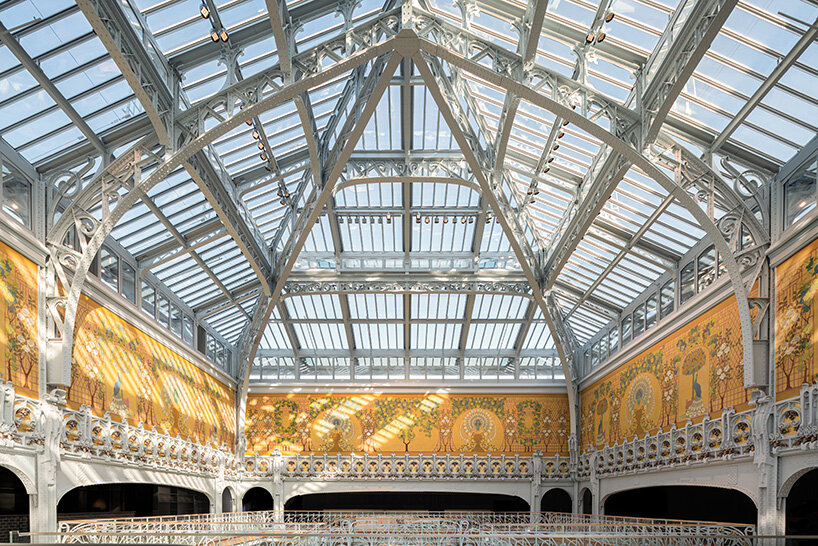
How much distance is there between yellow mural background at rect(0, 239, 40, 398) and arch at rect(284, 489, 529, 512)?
26.0 meters

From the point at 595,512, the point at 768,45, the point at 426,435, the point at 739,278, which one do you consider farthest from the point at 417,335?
the point at 768,45

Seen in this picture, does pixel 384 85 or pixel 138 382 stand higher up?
pixel 384 85

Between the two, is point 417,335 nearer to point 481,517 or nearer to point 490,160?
point 481,517

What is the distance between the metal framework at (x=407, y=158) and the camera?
1666 cm

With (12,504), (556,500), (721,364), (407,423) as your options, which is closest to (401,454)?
(407,423)

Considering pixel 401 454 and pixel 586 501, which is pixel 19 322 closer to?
pixel 401 454

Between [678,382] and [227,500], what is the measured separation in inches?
953

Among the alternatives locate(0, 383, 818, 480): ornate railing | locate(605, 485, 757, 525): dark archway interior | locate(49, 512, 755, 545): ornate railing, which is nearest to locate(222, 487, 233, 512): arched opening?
locate(0, 383, 818, 480): ornate railing

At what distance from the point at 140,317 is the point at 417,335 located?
17671mm

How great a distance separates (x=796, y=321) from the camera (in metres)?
16.0

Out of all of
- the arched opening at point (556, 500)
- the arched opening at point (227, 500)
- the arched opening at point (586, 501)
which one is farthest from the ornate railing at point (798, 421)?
the arched opening at point (227, 500)

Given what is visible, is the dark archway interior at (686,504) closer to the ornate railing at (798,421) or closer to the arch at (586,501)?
the arch at (586,501)

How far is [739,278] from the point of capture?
17.5m

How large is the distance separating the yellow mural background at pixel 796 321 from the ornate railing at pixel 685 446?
206 cm
